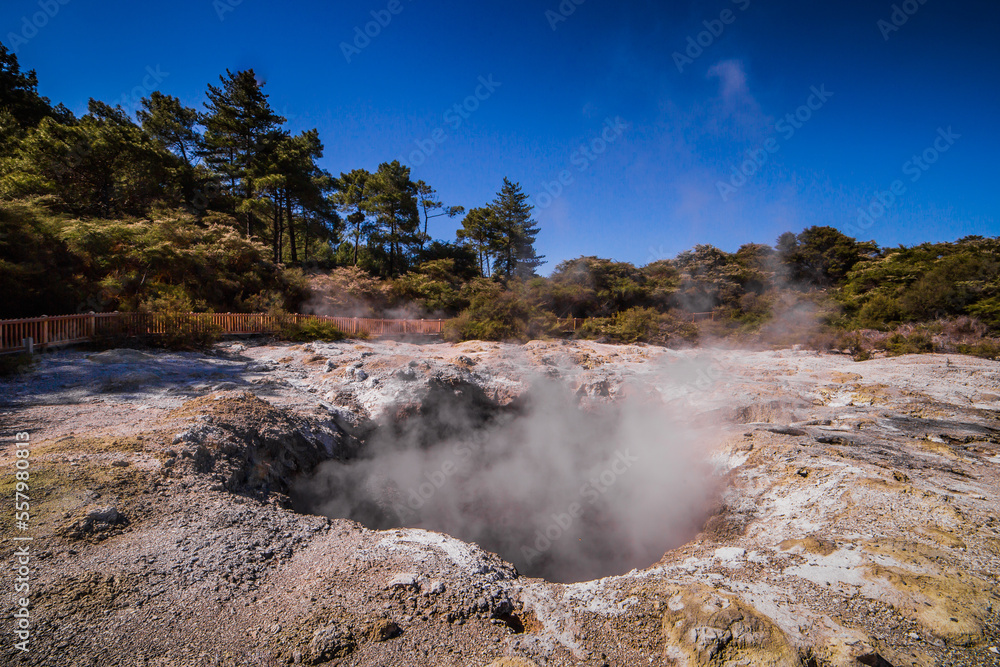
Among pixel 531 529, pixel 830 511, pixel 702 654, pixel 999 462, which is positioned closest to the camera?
pixel 702 654

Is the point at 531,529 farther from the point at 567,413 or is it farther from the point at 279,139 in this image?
the point at 279,139

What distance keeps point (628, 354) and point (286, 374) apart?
11.9 m

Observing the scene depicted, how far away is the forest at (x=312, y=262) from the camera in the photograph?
13172mm

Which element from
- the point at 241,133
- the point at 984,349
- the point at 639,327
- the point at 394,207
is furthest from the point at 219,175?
the point at 984,349

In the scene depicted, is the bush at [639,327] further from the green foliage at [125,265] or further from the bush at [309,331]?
the green foliage at [125,265]

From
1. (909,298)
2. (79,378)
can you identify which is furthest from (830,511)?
(909,298)

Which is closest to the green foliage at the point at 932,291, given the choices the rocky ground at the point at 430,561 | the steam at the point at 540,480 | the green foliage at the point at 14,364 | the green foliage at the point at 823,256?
the green foliage at the point at 823,256

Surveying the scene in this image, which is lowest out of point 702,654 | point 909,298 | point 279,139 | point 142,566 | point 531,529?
point 531,529

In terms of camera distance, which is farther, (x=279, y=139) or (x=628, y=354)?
(x=279, y=139)

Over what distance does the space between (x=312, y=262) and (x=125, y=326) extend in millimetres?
14670

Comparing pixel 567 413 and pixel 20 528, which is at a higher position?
pixel 20 528

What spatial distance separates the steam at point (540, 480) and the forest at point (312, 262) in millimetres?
8642

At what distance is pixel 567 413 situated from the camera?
37.6 ft

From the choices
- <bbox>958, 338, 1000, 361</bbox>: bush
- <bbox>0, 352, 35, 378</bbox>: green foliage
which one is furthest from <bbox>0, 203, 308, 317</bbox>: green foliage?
<bbox>958, 338, 1000, 361</bbox>: bush
